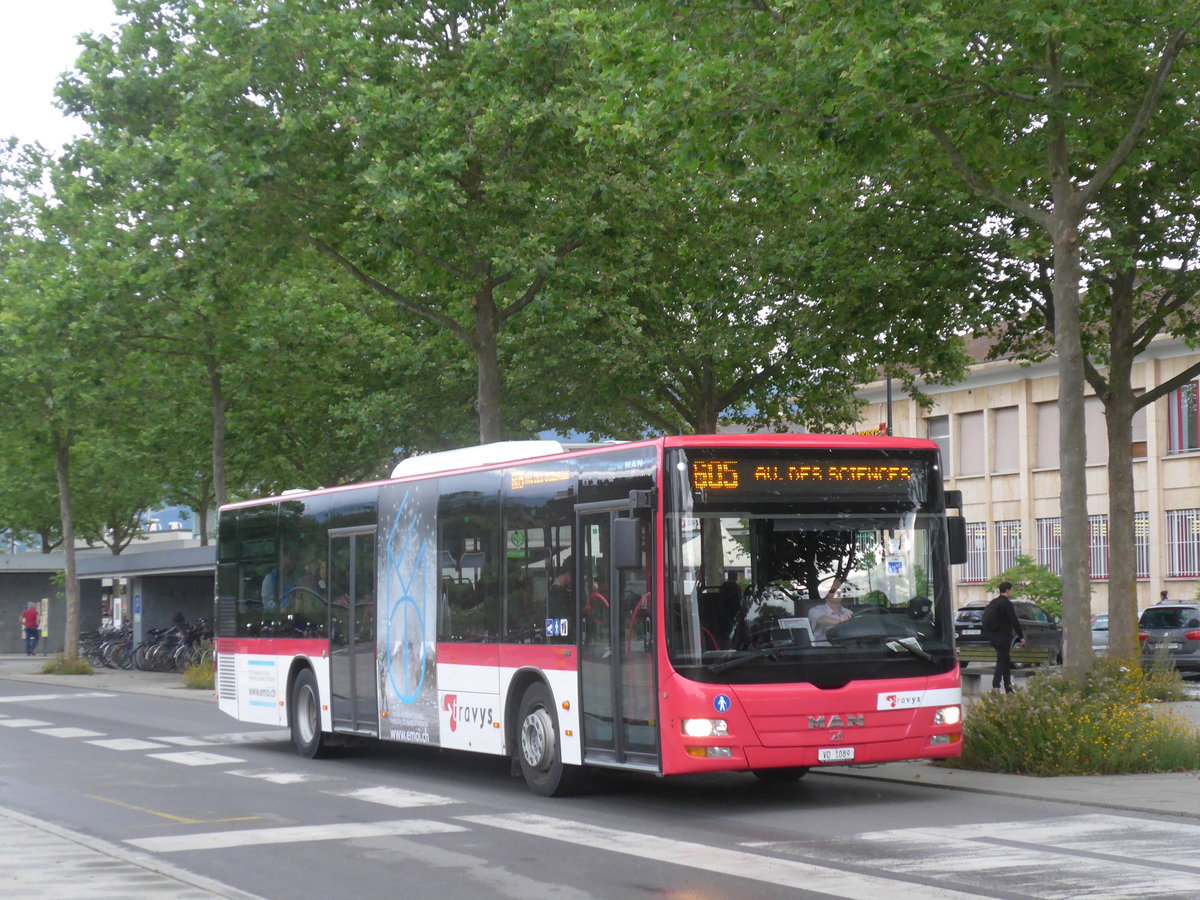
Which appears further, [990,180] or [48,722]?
[48,722]

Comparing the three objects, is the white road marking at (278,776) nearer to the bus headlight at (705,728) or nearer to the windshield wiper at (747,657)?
the bus headlight at (705,728)

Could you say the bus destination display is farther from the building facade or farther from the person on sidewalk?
the building facade

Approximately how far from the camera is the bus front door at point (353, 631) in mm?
17375

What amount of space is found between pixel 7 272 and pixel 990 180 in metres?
23.2

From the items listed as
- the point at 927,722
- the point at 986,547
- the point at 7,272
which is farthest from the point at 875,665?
the point at 986,547

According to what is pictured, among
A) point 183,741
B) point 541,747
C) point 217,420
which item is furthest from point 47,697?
point 541,747

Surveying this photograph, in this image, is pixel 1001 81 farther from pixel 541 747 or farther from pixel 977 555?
pixel 977 555

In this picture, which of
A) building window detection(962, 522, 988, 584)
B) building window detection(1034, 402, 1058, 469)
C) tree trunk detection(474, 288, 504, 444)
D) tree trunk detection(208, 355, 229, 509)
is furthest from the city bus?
building window detection(962, 522, 988, 584)

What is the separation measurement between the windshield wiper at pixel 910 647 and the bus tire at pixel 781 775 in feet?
7.46

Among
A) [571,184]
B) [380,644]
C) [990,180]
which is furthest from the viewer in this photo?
[571,184]

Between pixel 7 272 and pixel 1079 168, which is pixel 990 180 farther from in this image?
pixel 7 272

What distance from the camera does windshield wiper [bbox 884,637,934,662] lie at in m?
12.9

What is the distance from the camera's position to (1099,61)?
683 inches

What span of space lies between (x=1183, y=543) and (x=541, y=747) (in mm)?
39196
